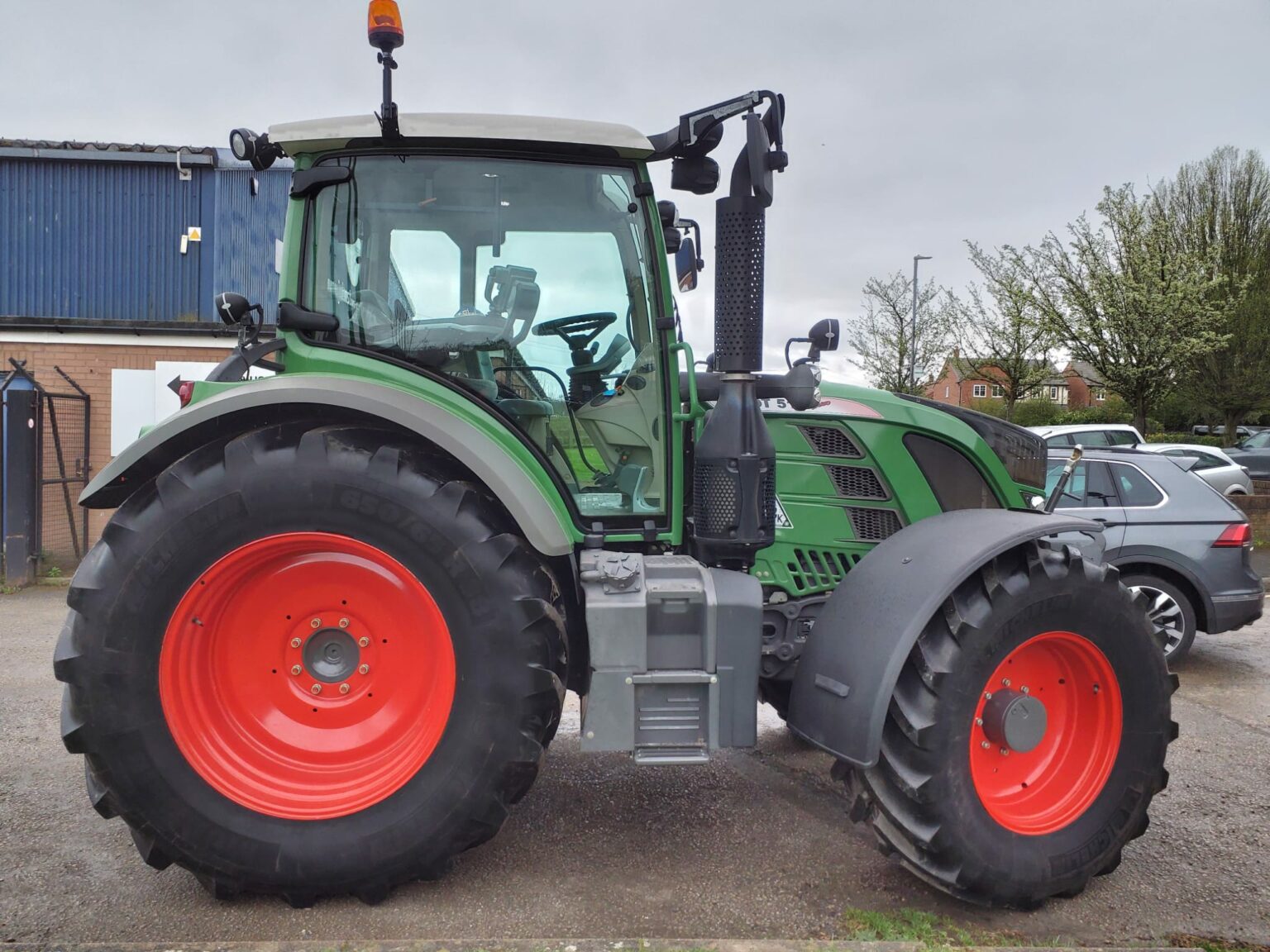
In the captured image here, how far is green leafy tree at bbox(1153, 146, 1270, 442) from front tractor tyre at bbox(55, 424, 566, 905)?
25.2m

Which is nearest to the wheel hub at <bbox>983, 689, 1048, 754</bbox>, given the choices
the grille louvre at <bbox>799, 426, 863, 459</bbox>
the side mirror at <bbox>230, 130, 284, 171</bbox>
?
the grille louvre at <bbox>799, 426, 863, 459</bbox>

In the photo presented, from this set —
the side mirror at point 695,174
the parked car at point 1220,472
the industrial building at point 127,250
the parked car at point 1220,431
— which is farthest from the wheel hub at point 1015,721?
the parked car at point 1220,431

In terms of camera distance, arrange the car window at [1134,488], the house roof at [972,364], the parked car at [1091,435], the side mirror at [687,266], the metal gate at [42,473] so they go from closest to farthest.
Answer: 1. the side mirror at [687,266]
2. the car window at [1134,488]
3. the metal gate at [42,473]
4. the parked car at [1091,435]
5. the house roof at [972,364]

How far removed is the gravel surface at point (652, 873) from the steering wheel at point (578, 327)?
1.90 m

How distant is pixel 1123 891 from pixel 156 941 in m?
3.17

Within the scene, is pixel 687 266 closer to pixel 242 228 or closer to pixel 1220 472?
pixel 242 228

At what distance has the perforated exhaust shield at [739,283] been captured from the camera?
306cm

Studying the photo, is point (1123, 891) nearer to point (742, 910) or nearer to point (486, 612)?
point (742, 910)

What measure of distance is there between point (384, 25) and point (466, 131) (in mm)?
397

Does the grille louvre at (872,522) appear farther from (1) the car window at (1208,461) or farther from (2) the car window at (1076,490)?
(1) the car window at (1208,461)

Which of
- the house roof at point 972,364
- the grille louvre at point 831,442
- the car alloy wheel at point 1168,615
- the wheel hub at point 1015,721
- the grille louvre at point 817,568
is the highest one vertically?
the house roof at point 972,364

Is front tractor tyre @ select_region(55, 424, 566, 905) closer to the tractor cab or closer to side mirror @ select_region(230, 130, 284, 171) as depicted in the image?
the tractor cab

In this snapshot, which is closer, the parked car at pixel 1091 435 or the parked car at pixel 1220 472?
the parked car at pixel 1220 472

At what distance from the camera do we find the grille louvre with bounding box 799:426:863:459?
3555 mm
